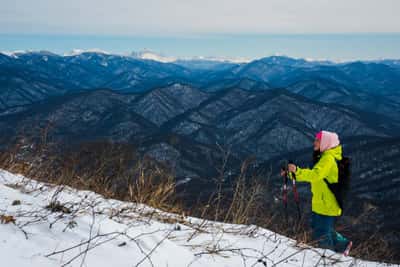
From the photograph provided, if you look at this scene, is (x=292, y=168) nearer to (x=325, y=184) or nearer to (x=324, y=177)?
(x=324, y=177)

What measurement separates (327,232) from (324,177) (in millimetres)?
835

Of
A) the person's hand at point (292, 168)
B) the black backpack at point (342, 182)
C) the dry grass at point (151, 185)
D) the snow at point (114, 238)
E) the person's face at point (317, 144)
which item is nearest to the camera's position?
the snow at point (114, 238)

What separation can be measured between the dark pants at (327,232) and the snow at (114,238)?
1.16 meters

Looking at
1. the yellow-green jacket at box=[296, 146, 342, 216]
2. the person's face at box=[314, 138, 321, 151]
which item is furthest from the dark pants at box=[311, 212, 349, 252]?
the person's face at box=[314, 138, 321, 151]

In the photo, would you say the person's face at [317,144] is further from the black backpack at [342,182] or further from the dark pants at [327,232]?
the dark pants at [327,232]

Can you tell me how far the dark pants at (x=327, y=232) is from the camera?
5.14m

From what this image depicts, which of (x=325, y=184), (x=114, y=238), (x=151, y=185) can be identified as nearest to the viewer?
(x=114, y=238)

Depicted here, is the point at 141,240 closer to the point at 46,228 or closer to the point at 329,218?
the point at 46,228

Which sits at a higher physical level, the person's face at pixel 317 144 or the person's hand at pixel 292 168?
the person's face at pixel 317 144

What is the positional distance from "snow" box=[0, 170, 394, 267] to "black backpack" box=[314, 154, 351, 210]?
1431mm

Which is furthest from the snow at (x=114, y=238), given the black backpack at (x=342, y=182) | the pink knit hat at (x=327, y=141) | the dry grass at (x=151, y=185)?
the pink knit hat at (x=327, y=141)

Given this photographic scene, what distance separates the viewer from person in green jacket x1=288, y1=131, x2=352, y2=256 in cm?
515

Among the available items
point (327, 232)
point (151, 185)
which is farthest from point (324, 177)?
point (151, 185)

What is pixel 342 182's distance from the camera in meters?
5.27
